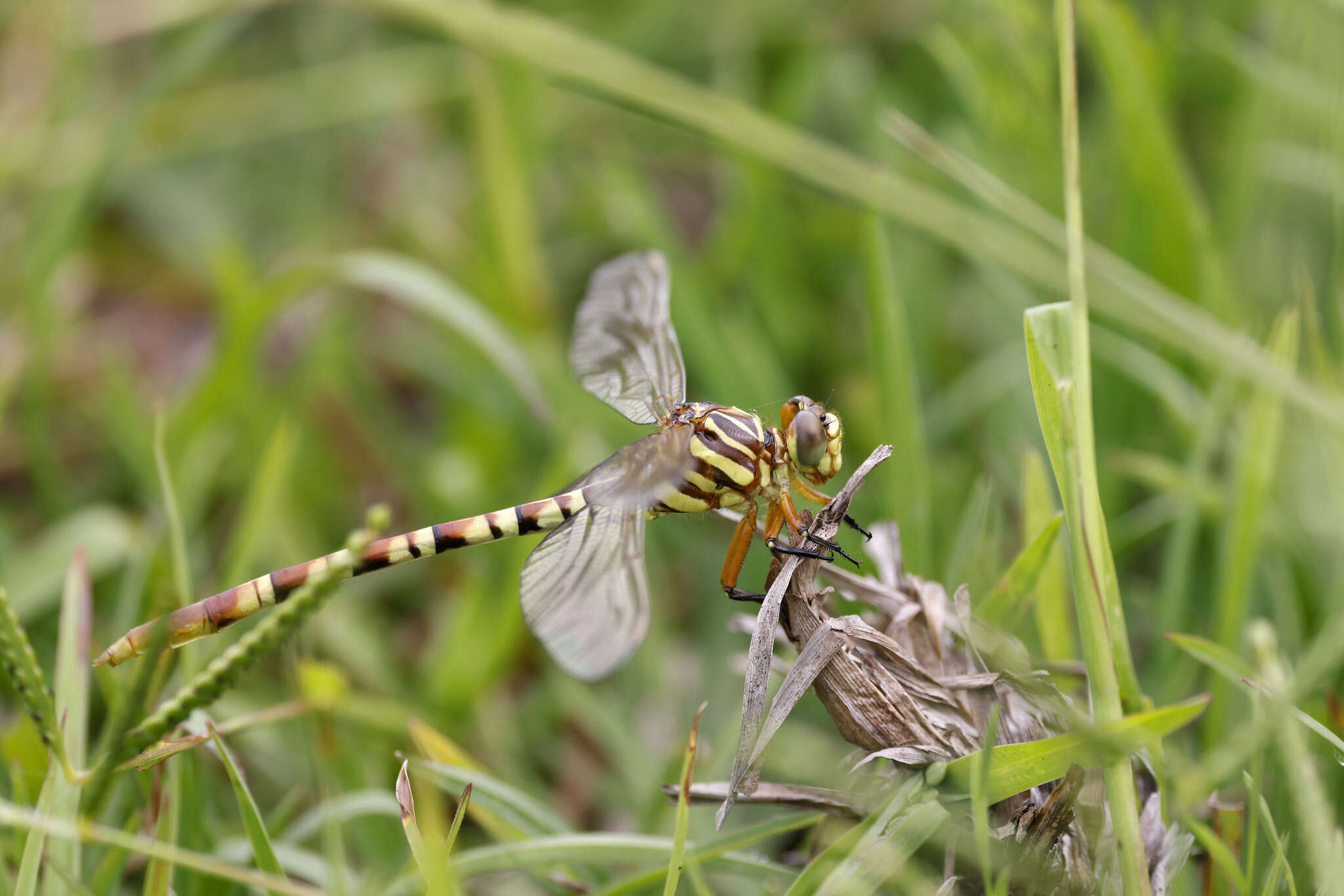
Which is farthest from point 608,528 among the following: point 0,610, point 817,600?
point 0,610

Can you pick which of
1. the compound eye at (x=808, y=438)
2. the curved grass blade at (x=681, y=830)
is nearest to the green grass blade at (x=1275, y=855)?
the curved grass blade at (x=681, y=830)

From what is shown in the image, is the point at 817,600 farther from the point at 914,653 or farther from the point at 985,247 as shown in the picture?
the point at 985,247

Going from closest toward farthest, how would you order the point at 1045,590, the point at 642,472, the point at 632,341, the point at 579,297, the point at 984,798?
the point at 984,798, the point at 1045,590, the point at 642,472, the point at 632,341, the point at 579,297

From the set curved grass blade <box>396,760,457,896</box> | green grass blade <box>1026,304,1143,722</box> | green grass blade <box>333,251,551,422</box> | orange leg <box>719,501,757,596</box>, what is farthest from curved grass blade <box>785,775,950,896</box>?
green grass blade <box>333,251,551,422</box>

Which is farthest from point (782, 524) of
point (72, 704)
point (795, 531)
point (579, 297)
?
point (579, 297)

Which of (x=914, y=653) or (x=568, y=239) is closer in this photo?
(x=914, y=653)

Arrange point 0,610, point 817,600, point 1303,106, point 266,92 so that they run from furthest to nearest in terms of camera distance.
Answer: point 266,92 < point 1303,106 < point 817,600 < point 0,610

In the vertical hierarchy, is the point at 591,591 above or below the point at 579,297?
below

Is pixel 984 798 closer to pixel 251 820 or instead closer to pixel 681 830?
pixel 681 830

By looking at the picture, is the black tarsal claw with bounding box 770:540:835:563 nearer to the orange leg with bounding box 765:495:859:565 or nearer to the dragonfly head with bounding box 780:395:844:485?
the orange leg with bounding box 765:495:859:565
